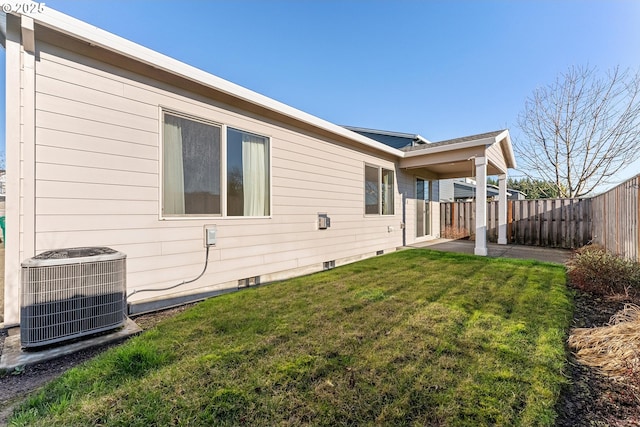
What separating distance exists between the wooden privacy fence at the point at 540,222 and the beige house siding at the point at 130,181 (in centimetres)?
839

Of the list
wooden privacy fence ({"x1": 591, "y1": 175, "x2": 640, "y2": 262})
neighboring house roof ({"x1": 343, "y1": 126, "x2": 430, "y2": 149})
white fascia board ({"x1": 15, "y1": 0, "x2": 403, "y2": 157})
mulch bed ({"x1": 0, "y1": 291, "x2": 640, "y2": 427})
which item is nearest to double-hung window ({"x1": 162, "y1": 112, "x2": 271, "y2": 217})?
white fascia board ({"x1": 15, "y1": 0, "x2": 403, "y2": 157})

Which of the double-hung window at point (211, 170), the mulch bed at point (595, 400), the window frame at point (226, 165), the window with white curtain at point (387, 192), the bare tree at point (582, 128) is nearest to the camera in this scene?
the mulch bed at point (595, 400)

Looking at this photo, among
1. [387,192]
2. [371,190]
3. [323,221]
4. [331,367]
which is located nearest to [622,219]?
[387,192]

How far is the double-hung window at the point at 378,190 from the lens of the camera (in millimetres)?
7055

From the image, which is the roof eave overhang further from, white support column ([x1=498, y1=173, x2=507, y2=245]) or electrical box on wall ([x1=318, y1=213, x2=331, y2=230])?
electrical box on wall ([x1=318, y1=213, x2=331, y2=230])

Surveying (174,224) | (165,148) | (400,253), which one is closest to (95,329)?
(174,224)

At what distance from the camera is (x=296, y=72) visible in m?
10.2

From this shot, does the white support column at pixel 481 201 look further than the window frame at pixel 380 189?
No

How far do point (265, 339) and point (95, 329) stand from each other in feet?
5.03

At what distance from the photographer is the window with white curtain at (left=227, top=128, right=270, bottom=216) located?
162 inches

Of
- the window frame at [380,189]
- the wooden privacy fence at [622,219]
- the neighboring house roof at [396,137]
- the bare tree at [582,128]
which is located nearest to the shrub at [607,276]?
the wooden privacy fence at [622,219]

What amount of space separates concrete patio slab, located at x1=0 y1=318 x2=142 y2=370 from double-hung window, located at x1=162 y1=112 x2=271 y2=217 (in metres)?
1.43

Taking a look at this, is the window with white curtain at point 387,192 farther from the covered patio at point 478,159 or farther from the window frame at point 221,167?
the window frame at point 221,167

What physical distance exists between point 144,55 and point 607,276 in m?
6.84
